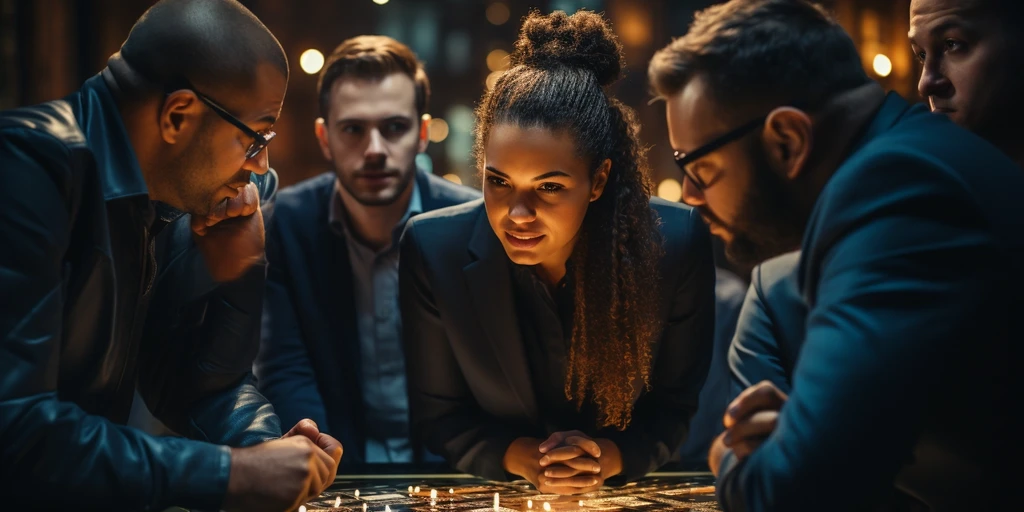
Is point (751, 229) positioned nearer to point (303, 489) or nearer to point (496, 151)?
point (496, 151)

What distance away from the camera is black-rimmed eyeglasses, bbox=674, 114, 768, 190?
2.29 metres

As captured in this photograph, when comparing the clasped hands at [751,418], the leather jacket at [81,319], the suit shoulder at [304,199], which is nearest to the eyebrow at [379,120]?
the suit shoulder at [304,199]

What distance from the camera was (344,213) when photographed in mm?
4988

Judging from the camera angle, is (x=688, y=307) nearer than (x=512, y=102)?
No

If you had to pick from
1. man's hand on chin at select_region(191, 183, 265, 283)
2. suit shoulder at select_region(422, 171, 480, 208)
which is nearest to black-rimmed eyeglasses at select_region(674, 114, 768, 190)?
man's hand on chin at select_region(191, 183, 265, 283)

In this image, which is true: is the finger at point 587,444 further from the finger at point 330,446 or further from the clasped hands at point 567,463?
the finger at point 330,446

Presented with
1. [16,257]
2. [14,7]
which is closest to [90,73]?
[14,7]

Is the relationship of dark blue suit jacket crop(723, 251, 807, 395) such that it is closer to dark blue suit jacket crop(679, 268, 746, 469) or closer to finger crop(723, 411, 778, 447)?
finger crop(723, 411, 778, 447)

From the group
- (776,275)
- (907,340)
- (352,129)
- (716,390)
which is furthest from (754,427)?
(352,129)

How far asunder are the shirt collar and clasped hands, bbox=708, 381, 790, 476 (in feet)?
9.66

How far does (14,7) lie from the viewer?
5.83 metres

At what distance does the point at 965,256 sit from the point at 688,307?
1.56 m

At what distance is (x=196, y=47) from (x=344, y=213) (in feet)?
7.84

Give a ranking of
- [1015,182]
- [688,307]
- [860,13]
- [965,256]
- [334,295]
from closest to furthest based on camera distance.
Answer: [965,256], [1015,182], [688,307], [334,295], [860,13]
